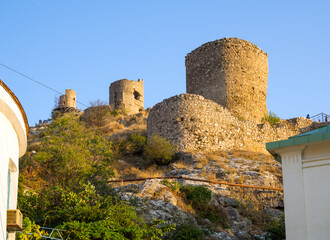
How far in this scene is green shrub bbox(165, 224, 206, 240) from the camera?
13.8 metres

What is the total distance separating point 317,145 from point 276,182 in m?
9.96

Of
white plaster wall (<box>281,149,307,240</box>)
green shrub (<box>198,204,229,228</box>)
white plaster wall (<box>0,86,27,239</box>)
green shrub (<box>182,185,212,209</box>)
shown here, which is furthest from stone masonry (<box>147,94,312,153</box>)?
white plaster wall (<box>0,86,27,239</box>)

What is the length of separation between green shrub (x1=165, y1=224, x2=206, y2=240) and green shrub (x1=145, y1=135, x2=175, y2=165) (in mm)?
9163

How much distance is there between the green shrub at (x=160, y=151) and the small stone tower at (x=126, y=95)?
17.6m

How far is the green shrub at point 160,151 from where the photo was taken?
2338cm

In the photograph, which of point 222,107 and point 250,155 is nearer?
point 250,155

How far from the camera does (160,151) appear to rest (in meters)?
23.3

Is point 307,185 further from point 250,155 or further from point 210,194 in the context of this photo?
point 250,155

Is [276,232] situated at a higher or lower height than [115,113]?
lower

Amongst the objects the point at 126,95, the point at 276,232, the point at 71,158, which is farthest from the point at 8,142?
the point at 126,95

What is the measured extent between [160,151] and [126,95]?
1992 centimetres

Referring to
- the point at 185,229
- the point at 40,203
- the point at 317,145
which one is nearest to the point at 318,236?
the point at 317,145

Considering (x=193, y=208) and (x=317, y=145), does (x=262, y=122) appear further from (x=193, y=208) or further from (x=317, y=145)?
(x=317, y=145)

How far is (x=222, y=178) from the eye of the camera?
67.3ft
